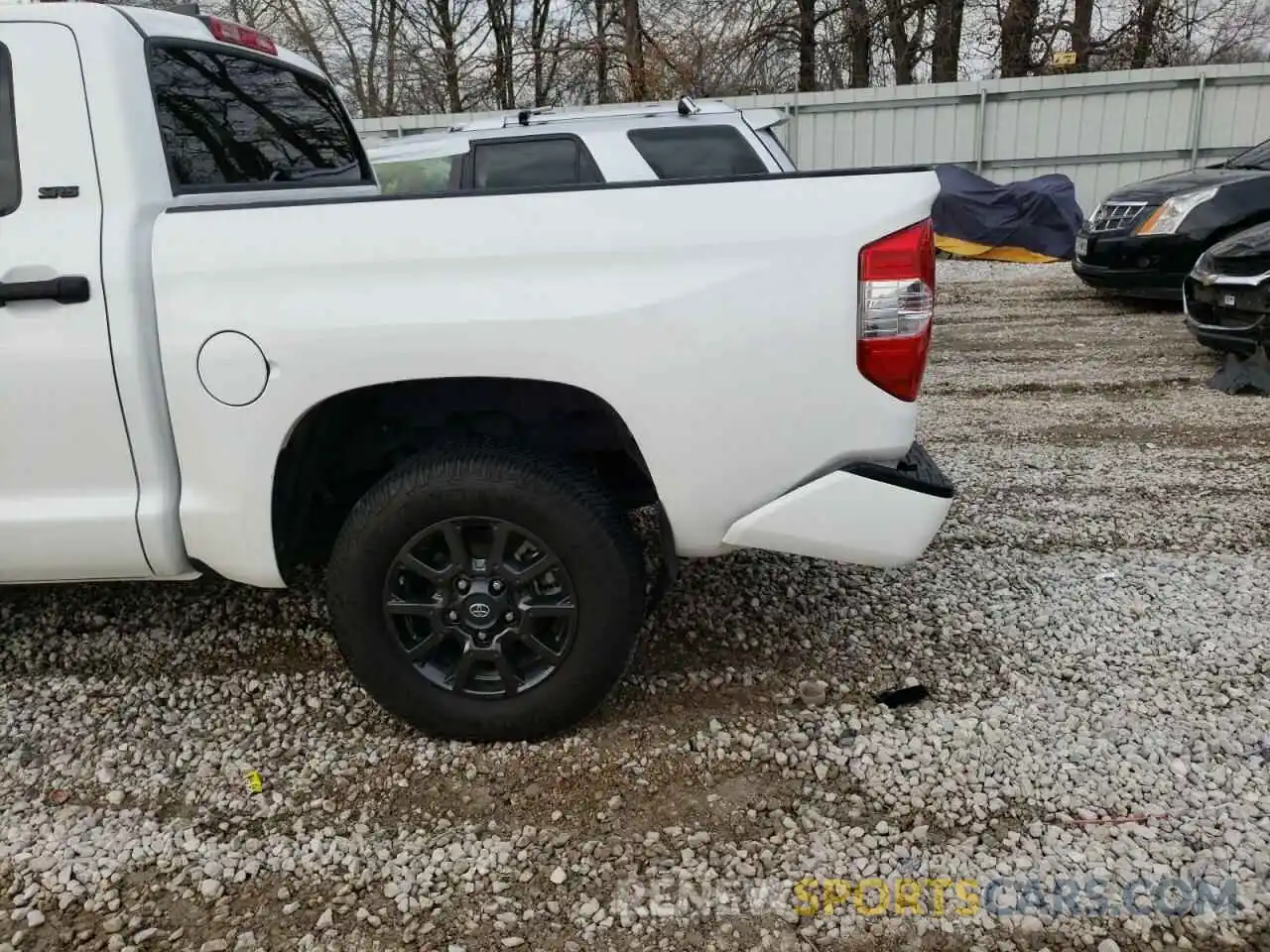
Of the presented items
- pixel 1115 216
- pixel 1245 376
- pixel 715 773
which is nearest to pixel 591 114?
pixel 1115 216

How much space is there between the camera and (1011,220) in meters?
12.4

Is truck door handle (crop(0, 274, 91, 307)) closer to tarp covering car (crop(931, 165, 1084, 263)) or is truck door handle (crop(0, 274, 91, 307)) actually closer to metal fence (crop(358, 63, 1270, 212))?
tarp covering car (crop(931, 165, 1084, 263))

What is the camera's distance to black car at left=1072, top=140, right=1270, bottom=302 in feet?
27.5

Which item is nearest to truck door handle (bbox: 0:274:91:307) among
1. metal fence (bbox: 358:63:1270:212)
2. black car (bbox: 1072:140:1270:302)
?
black car (bbox: 1072:140:1270:302)

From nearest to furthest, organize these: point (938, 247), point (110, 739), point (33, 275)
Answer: point (33, 275)
point (110, 739)
point (938, 247)

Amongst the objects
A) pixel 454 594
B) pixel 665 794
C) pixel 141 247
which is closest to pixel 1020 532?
pixel 665 794

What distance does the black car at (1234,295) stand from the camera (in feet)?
20.1

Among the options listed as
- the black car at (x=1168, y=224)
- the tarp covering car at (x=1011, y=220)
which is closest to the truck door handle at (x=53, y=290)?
the black car at (x=1168, y=224)

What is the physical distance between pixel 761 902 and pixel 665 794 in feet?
1.46

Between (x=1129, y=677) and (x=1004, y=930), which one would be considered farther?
(x=1129, y=677)

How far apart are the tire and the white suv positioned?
5.16m

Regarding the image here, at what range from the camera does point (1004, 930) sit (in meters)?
2.08

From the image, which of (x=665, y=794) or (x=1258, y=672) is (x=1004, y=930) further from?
(x=1258, y=672)

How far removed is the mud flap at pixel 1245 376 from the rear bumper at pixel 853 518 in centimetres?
505
